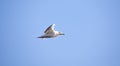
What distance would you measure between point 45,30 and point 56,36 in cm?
110

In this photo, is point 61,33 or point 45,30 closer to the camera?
point 45,30

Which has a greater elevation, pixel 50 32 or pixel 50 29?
pixel 50 29

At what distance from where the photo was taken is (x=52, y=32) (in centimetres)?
1894

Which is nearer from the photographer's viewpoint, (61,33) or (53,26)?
(53,26)

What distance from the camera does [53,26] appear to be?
1870 cm

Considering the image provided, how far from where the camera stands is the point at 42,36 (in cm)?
1866

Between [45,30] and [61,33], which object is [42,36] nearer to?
[45,30]

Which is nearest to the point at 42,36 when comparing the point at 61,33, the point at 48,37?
the point at 48,37

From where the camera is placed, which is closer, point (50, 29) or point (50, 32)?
point (50, 29)

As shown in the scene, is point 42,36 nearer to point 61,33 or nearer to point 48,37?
point 48,37

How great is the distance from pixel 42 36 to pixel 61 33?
1.92 meters

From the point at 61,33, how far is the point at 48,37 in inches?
58.9

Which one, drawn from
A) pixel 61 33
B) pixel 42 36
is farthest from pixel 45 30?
pixel 61 33

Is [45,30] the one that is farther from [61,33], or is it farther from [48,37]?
[61,33]
